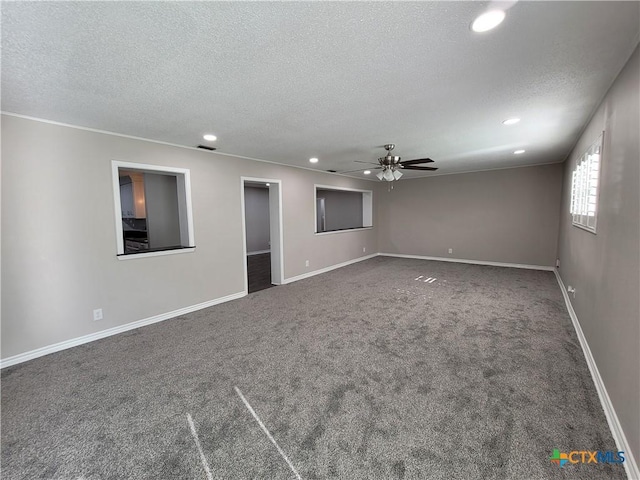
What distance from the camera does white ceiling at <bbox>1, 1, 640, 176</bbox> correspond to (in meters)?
1.33

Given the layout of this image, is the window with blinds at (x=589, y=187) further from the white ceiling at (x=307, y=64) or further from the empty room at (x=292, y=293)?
the white ceiling at (x=307, y=64)

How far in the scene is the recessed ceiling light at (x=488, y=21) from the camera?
1.34 metres

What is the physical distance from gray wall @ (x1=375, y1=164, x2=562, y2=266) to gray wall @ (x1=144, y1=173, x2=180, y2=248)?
219 inches

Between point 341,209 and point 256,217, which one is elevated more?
point 341,209

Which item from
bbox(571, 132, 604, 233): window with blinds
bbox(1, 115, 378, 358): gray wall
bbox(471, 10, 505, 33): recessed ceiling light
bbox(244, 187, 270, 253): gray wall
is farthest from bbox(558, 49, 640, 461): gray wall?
bbox(244, 187, 270, 253): gray wall

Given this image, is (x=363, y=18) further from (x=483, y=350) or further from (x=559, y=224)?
(x=559, y=224)

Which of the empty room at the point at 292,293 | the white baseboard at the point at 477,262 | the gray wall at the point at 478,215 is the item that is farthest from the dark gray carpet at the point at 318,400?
the gray wall at the point at 478,215

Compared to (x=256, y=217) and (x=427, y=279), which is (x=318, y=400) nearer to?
(x=427, y=279)

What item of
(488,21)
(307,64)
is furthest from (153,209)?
(488,21)

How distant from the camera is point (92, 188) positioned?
10.00ft

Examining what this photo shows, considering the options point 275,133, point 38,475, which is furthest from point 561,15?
point 38,475

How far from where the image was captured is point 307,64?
1778 mm

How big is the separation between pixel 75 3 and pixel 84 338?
3.25 m

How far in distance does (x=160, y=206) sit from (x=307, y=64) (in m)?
4.46
